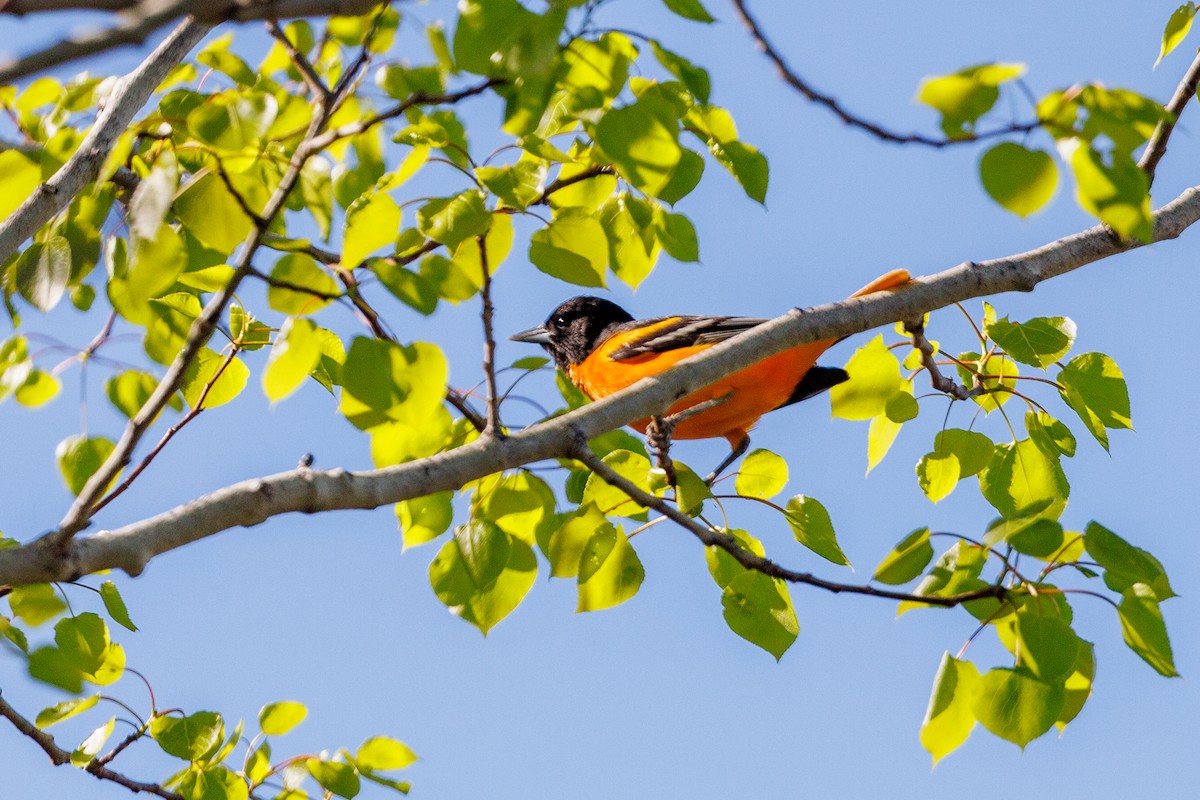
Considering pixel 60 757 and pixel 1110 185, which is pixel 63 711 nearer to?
pixel 60 757

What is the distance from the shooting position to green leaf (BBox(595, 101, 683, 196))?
209cm

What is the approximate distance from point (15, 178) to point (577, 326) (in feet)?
11.6

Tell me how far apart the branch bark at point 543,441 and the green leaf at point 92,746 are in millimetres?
1506

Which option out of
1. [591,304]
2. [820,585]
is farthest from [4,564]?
[591,304]

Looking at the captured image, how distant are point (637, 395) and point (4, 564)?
3.84 feet

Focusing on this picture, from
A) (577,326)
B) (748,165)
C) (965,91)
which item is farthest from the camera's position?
(577,326)

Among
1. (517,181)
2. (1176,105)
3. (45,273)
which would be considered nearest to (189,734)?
(45,273)

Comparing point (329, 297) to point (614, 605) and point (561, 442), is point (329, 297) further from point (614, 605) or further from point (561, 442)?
point (614, 605)

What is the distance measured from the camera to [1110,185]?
1748 millimetres

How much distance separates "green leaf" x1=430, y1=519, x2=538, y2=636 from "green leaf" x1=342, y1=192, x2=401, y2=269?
71cm

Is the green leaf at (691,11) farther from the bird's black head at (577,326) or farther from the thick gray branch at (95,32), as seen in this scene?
the bird's black head at (577,326)

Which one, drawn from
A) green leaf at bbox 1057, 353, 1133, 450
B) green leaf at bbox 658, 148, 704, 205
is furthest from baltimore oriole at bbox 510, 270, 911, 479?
green leaf at bbox 658, 148, 704, 205

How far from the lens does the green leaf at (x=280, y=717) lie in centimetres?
318

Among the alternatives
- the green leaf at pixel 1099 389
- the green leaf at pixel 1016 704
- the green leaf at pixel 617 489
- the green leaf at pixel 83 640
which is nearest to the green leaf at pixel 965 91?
the green leaf at pixel 1016 704
